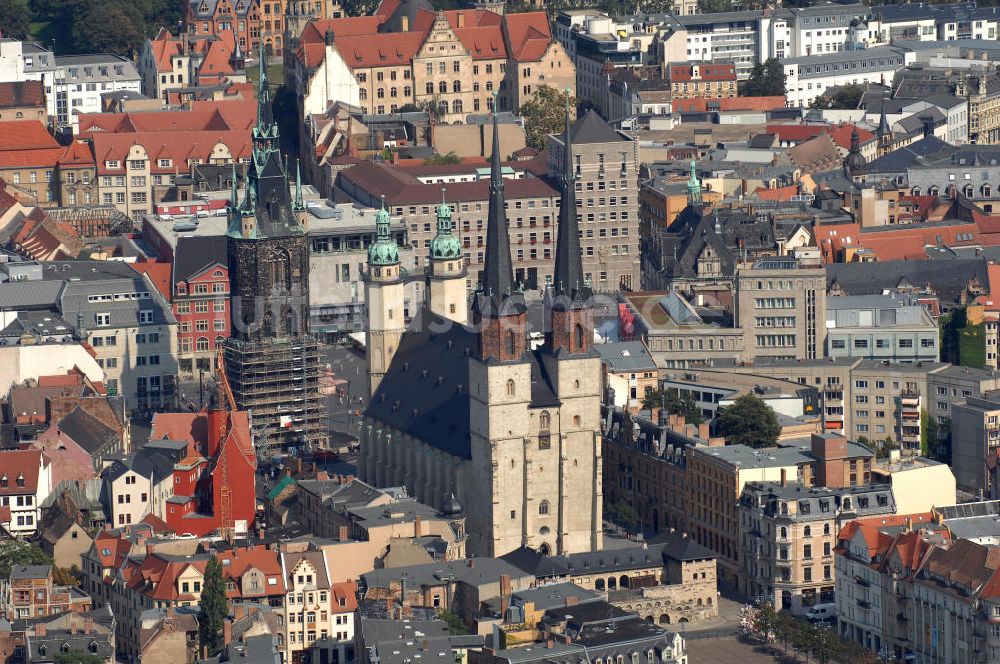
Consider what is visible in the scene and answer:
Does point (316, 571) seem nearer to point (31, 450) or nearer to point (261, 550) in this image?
point (261, 550)

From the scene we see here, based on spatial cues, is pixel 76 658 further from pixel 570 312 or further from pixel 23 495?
pixel 570 312

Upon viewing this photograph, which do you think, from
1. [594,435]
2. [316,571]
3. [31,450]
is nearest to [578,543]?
[594,435]

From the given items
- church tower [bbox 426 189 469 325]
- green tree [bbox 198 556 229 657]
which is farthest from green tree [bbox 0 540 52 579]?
church tower [bbox 426 189 469 325]

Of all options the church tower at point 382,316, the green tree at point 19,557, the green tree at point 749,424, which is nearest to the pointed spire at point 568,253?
the green tree at point 749,424

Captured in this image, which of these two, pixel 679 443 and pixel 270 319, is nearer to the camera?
pixel 679 443

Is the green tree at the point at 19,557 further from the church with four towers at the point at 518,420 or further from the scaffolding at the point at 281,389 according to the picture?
the scaffolding at the point at 281,389

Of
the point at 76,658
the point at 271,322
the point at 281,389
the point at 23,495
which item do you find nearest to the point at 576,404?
the point at 281,389
